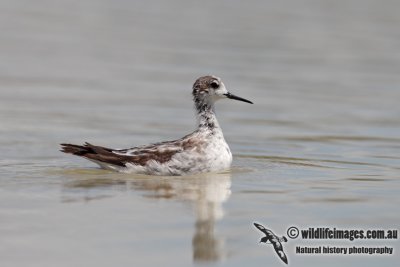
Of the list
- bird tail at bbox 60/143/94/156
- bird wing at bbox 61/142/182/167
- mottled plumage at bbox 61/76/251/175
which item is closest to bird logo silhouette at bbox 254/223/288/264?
mottled plumage at bbox 61/76/251/175

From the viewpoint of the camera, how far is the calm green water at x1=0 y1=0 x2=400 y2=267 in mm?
11875

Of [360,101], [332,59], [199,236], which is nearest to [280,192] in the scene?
[199,236]

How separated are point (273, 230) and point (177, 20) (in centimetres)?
1944

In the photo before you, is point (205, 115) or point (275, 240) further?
point (205, 115)

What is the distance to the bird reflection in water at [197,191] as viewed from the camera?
12086mm

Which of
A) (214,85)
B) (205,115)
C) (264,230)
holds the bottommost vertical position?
(264,230)

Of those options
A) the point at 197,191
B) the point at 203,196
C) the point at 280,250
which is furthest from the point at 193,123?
the point at 280,250

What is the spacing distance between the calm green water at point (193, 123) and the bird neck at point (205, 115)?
32.0 inches

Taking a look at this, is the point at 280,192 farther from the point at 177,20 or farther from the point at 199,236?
the point at 177,20

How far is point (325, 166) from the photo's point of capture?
54.6 feet

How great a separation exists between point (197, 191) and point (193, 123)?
211 inches

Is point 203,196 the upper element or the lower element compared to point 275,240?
upper

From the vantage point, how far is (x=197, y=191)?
579 inches

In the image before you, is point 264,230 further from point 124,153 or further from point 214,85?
point 214,85
